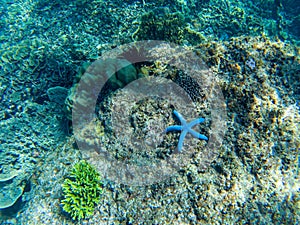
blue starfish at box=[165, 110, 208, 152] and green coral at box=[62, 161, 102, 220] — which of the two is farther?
green coral at box=[62, 161, 102, 220]

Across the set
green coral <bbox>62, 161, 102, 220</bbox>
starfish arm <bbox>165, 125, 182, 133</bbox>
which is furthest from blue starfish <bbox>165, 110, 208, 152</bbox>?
green coral <bbox>62, 161, 102, 220</bbox>

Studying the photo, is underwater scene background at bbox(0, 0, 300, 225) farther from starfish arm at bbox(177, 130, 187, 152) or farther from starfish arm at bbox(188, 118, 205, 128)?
starfish arm at bbox(177, 130, 187, 152)

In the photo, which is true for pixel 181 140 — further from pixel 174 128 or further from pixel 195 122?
pixel 195 122

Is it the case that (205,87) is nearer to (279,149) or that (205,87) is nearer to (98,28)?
(279,149)

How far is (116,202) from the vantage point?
316 centimetres

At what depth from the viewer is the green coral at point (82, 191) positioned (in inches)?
126

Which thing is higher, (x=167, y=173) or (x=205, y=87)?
(x=205, y=87)

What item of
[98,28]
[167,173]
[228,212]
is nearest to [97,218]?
[167,173]

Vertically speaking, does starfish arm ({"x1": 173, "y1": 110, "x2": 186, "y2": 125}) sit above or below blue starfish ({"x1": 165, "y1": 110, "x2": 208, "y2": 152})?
above

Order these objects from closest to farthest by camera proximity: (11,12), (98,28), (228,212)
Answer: (228,212), (98,28), (11,12)

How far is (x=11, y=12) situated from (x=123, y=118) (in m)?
7.89

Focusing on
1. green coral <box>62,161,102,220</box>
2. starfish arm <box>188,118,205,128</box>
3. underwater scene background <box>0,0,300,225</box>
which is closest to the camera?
underwater scene background <box>0,0,300,225</box>

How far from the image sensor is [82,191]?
331 centimetres

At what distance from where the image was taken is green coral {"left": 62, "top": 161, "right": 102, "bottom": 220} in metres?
3.19
